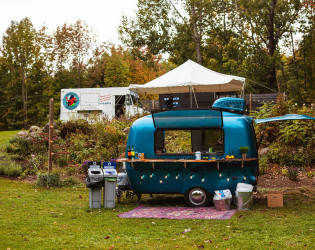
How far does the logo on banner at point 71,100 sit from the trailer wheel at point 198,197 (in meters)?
18.8

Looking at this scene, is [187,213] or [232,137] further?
[232,137]

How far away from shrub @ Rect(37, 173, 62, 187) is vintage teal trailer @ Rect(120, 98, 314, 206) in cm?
348

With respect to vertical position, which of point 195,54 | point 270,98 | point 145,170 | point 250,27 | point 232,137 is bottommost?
point 145,170

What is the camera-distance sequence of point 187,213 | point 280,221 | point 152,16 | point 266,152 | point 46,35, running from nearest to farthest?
point 280,221 < point 187,213 < point 266,152 < point 152,16 < point 46,35

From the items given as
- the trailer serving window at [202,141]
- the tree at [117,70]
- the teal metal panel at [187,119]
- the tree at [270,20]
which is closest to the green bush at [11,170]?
the trailer serving window at [202,141]

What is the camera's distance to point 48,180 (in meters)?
11.5

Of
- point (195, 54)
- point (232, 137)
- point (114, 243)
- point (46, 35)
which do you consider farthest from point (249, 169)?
point (46, 35)

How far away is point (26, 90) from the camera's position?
36.6 m

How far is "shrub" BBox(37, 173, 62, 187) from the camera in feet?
37.8

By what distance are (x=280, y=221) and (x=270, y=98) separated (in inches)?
567

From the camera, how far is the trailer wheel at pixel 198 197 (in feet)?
28.6

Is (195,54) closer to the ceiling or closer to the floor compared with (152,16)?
closer to the floor

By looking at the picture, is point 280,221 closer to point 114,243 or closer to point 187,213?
point 187,213

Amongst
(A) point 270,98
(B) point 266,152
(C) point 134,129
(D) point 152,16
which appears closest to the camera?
(C) point 134,129
